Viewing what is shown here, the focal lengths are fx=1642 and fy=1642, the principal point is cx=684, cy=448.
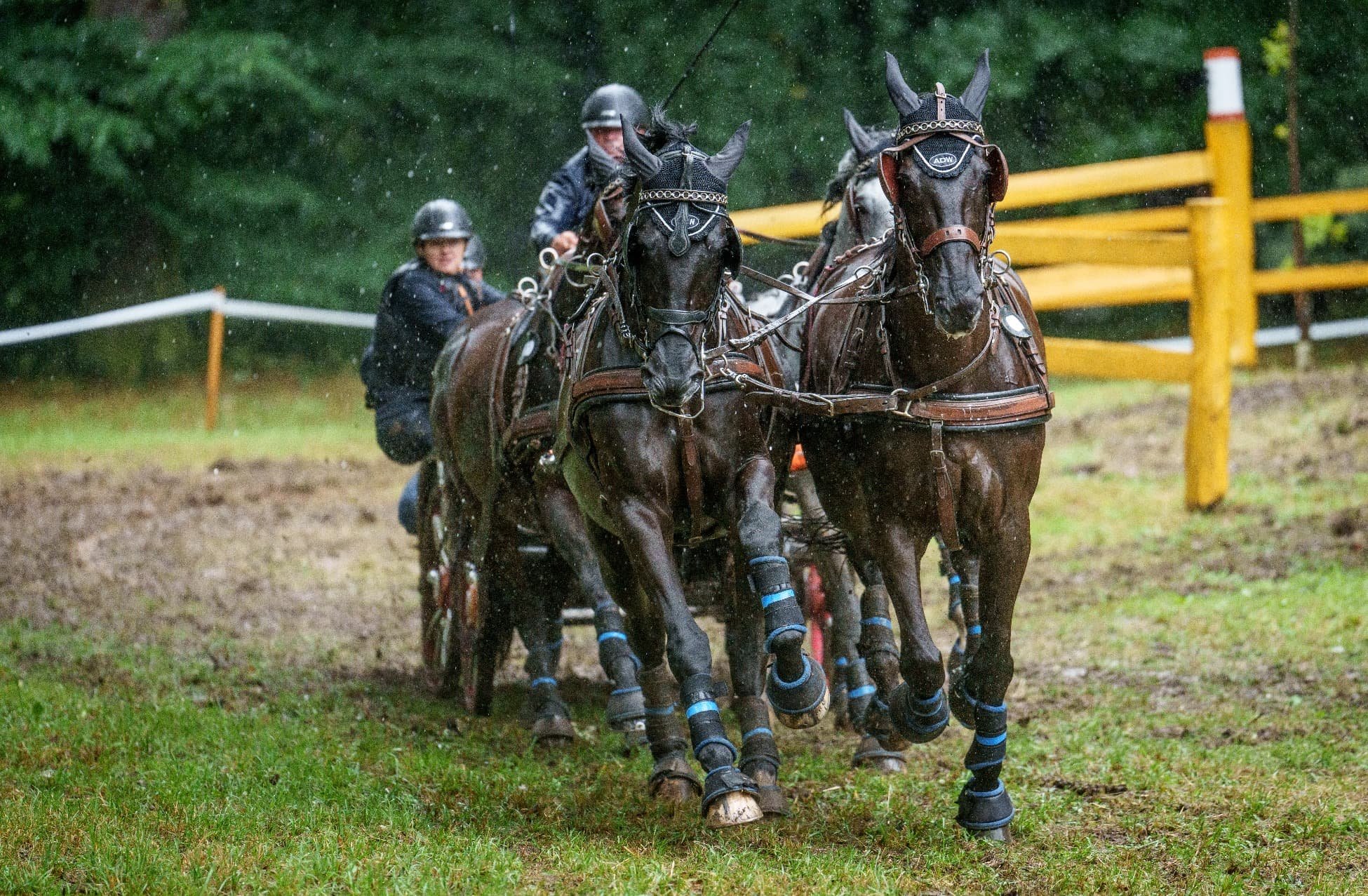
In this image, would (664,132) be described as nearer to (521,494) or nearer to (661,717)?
(661,717)

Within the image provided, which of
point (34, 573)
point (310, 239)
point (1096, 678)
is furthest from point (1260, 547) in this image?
point (310, 239)

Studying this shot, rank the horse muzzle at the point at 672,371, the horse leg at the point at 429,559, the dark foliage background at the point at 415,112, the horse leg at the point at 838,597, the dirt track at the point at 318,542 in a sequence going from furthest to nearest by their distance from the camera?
the dark foliage background at the point at 415,112 → the dirt track at the point at 318,542 → the horse leg at the point at 429,559 → the horse leg at the point at 838,597 → the horse muzzle at the point at 672,371

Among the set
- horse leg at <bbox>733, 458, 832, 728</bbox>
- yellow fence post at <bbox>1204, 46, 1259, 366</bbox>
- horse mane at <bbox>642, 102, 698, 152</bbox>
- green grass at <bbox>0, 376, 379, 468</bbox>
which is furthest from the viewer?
green grass at <bbox>0, 376, 379, 468</bbox>

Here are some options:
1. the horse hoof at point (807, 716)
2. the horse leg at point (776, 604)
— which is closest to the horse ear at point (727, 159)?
the horse leg at point (776, 604)

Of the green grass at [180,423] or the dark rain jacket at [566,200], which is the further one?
the green grass at [180,423]

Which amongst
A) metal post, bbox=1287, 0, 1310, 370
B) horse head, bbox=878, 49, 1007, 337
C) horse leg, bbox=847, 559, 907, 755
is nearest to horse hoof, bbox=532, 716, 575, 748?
horse leg, bbox=847, 559, 907, 755

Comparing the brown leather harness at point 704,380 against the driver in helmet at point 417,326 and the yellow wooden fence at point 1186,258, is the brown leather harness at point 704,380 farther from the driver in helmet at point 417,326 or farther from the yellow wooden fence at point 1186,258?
the yellow wooden fence at point 1186,258

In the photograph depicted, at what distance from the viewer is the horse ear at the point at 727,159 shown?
4.97 metres

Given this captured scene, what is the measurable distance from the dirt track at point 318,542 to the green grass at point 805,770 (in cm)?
9

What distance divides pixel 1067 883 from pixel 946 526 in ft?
3.62

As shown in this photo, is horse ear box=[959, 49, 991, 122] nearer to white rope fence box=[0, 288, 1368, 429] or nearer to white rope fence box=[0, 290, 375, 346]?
white rope fence box=[0, 288, 1368, 429]

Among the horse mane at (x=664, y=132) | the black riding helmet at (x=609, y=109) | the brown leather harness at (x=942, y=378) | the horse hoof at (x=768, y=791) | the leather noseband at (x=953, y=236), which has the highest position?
the black riding helmet at (x=609, y=109)

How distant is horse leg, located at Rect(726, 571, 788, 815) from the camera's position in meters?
5.40

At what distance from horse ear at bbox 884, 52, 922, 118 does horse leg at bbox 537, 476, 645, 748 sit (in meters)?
2.06
